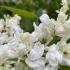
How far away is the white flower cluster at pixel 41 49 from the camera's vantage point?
0.66 meters

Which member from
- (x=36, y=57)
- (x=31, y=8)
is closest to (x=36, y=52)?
(x=36, y=57)

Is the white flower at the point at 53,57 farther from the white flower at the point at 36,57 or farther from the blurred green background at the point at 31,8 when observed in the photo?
the blurred green background at the point at 31,8

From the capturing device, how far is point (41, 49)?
0.67m

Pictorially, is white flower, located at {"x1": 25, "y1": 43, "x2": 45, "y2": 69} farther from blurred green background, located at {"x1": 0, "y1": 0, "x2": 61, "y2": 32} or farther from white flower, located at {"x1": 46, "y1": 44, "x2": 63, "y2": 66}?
blurred green background, located at {"x1": 0, "y1": 0, "x2": 61, "y2": 32}

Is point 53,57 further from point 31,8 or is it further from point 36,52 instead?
point 31,8

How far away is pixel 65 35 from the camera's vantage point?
0.69 m

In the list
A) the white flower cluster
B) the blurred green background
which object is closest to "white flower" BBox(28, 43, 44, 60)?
the white flower cluster

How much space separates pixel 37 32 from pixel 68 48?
72 mm

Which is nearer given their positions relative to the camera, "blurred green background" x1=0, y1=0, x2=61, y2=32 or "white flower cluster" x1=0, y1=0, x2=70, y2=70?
"white flower cluster" x1=0, y1=0, x2=70, y2=70

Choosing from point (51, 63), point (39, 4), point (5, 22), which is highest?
point (39, 4)

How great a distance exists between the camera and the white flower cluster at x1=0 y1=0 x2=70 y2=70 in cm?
66

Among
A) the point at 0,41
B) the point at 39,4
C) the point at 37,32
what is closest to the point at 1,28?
the point at 0,41

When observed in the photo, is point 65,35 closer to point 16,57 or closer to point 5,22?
point 16,57

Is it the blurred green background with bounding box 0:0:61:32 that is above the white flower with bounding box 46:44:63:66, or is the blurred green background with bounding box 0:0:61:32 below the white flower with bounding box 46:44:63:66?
above
